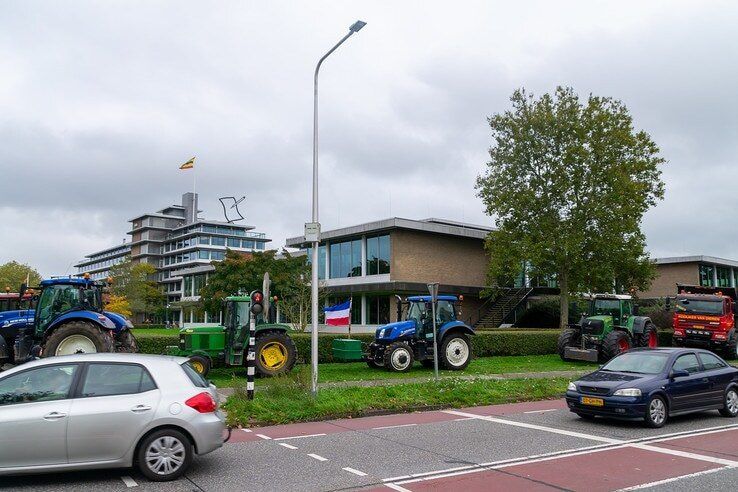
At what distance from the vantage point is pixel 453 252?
42.8m

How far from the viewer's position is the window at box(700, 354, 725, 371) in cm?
1245

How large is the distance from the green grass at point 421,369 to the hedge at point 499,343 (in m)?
0.59

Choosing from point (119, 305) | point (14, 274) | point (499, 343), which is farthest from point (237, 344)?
point (14, 274)

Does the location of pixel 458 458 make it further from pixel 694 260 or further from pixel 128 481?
pixel 694 260

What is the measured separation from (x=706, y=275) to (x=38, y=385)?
57539 millimetres

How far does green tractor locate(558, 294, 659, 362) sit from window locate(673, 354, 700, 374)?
35.1 ft

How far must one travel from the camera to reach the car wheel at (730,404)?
12328 mm

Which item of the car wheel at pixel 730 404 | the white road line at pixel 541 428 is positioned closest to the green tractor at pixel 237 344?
the white road line at pixel 541 428

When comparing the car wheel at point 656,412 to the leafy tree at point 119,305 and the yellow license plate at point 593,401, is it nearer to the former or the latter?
the yellow license plate at point 593,401

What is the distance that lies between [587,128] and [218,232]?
87.9 meters

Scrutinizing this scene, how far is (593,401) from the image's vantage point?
11297mm

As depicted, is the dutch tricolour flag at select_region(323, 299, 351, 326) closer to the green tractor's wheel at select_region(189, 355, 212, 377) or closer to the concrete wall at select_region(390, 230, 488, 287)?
the green tractor's wheel at select_region(189, 355, 212, 377)

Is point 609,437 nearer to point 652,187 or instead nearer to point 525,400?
point 525,400

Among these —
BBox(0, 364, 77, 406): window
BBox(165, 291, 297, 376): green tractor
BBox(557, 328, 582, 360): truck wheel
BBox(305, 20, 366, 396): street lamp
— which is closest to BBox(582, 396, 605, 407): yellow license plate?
BBox(305, 20, 366, 396): street lamp
